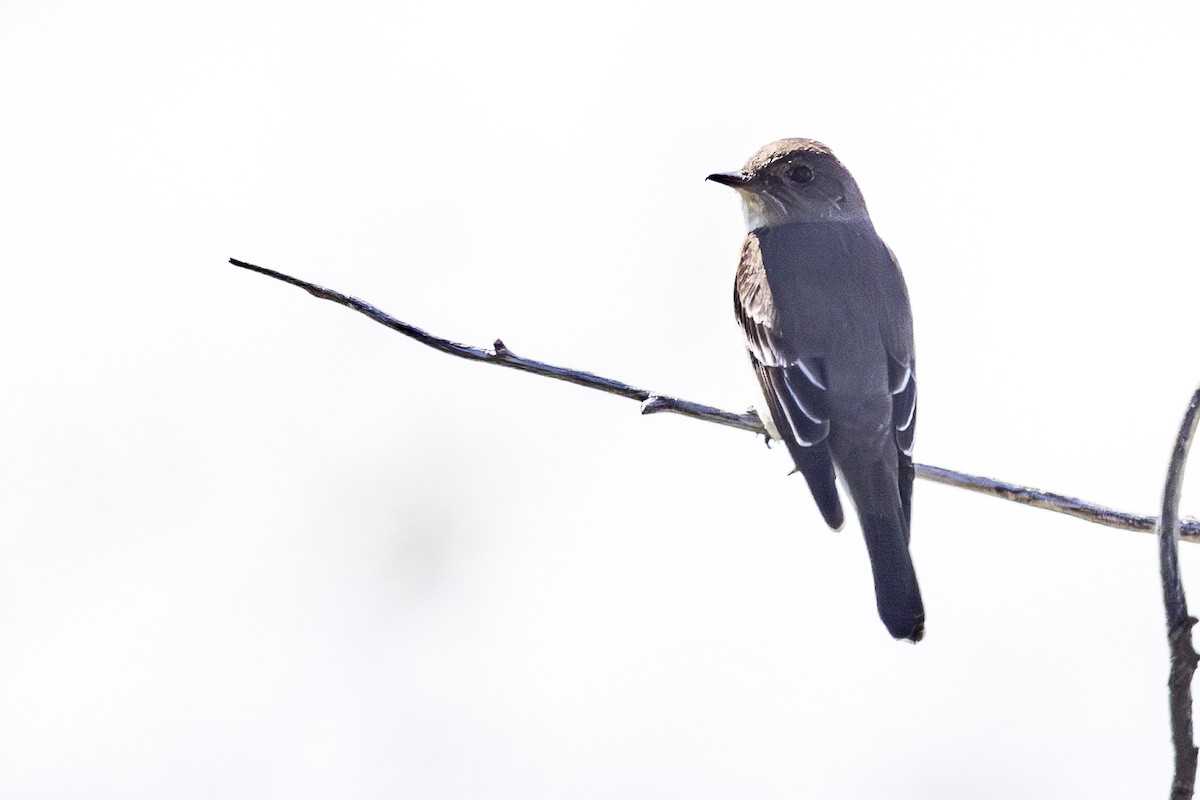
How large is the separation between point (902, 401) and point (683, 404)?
1287mm

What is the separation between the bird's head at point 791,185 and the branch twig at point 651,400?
2177mm

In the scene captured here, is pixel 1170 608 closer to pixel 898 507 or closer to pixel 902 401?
pixel 898 507

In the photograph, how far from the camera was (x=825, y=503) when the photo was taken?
187 inches

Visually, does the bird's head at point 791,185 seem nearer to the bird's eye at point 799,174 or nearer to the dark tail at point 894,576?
the bird's eye at point 799,174

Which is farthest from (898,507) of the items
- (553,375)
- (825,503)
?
(553,375)

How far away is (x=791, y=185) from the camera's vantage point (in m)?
6.31

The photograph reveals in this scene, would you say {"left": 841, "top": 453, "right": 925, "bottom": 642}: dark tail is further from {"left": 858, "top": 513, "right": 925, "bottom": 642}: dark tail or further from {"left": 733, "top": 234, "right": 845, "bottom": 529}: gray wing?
{"left": 733, "top": 234, "right": 845, "bottom": 529}: gray wing

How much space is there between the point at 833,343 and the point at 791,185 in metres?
1.26

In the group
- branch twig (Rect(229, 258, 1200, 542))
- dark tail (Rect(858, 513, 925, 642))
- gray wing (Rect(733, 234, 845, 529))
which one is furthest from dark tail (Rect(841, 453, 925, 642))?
branch twig (Rect(229, 258, 1200, 542))

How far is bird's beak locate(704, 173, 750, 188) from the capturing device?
620 cm

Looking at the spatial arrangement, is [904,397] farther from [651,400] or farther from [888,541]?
[651,400]

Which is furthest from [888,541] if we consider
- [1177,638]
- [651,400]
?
[1177,638]

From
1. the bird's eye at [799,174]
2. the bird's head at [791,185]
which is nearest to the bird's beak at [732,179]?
the bird's head at [791,185]

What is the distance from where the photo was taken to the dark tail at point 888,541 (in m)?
4.51
